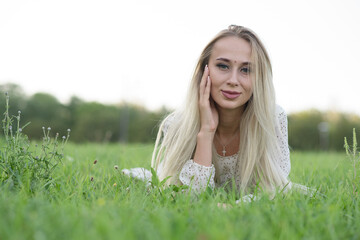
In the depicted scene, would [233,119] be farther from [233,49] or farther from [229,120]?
[233,49]

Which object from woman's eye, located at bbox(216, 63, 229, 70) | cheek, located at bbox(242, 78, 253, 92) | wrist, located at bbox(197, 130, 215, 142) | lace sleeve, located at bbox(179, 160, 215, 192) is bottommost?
lace sleeve, located at bbox(179, 160, 215, 192)

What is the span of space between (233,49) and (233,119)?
2.24 feet

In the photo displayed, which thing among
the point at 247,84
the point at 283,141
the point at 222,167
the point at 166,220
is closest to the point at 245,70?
the point at 247,84

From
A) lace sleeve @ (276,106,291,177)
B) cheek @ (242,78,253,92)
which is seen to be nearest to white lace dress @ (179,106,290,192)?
lace sleeve @ (276,106,291,177)

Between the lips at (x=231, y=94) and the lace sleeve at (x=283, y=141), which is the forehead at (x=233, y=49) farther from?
the lace sleeve at (x=283, y=141)

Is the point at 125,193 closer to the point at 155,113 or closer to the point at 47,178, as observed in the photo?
the point at 47,178

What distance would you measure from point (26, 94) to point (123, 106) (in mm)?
12871

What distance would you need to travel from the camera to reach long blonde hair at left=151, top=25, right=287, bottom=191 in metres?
3.02

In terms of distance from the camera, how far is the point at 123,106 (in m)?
40.8

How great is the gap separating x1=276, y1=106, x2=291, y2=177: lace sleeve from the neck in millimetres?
362

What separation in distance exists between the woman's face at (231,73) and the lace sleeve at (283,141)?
442 mm

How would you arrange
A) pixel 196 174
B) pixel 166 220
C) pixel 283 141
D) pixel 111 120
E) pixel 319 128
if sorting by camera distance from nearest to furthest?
pixel 166 220
pixel 196 174
pixel 283 141
pixel 319 128
pixel 111 120

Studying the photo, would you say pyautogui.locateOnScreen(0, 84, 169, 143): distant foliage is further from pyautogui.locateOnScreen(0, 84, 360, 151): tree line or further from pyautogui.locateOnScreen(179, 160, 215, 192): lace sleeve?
pyautogui.locateOnScreen(179, 160, 215, 192): lace sleeve

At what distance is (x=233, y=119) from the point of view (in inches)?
132
